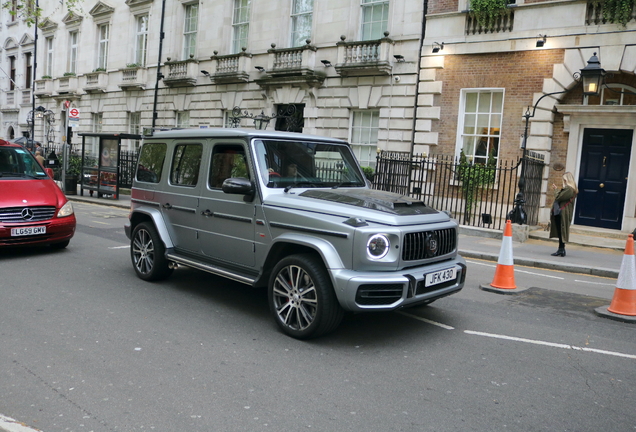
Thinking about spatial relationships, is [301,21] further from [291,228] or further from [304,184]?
[291,228]

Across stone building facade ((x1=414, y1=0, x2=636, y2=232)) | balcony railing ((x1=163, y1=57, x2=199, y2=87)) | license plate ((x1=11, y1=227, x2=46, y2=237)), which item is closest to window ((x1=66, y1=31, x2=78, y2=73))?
balcony railing ((x1=163, y1=57, x2=199, y2=87))

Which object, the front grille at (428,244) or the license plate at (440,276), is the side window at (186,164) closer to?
the front grille at (428,244)

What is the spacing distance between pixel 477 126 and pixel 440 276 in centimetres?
1216

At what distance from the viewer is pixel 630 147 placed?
14.0m

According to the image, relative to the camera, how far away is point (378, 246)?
4770mm

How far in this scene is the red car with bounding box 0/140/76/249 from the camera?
827cm

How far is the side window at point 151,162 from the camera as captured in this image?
718 cm

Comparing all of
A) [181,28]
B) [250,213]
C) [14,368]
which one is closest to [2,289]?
[14,368]

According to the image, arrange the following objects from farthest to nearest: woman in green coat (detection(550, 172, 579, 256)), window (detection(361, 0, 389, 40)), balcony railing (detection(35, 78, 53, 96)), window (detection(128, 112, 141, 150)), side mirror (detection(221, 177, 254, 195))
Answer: balcony railing (detection(35, 78, 53, 96)), window (detection(128, 112, 141, 150)), window (detection(361, 0, 389, 40)), woman in green coat (detection(550, 172, 579, 256)), side mirror (detection(221, 177, 254, 195))

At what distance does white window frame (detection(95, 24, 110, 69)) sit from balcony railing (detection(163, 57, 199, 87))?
259 inches

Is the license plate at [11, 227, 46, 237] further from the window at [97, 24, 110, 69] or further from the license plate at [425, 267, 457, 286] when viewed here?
the window at [97, 24, 110, 69]

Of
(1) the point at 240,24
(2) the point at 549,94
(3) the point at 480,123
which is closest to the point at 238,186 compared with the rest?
(2) the point at 549,94

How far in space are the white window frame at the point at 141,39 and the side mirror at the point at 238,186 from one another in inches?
964

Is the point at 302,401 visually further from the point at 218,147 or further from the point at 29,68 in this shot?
the point at 29,68
